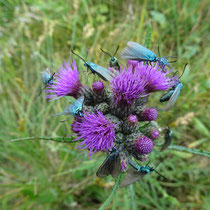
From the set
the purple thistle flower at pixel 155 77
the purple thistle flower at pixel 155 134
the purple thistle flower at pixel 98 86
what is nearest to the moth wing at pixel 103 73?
the purple thistle flower at pixel 98 86

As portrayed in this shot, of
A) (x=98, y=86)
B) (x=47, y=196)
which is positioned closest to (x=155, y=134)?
(x=98, y=86)

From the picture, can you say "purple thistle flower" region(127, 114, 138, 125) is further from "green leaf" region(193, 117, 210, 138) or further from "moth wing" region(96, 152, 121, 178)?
"green leaf" region(193, 117, 210, 138)

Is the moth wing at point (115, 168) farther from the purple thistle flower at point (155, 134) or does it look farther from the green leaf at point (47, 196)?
the green leaf at point (47, 196)

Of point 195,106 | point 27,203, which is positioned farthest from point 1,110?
point 195,106

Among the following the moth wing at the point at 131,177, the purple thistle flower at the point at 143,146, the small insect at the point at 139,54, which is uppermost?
the small insect at the point at 139,54

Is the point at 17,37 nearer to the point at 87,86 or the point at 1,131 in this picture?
the point at 1,131

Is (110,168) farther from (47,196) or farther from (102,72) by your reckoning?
(47,196)

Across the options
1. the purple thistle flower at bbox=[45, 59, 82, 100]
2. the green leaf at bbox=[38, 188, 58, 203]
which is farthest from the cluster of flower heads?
the green leaf at bbox=[38, 188, 58, 203]
